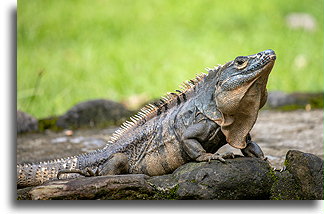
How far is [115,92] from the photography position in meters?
8.38

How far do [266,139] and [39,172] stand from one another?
8.65 ft

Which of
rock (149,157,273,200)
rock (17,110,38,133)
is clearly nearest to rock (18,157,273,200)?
rock (149,157,273,200)

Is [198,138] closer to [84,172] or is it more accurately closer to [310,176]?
[310,176]

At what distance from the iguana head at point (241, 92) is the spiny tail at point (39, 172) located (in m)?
1.24

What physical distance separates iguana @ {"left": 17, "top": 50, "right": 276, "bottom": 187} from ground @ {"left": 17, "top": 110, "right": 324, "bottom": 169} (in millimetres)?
956

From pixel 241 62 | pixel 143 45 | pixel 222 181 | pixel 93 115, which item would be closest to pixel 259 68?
pixel 241 62

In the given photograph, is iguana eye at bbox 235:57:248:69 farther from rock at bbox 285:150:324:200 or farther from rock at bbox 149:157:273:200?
rock at bbox 285:150:324:200

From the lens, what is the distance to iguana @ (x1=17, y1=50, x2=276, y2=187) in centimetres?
373

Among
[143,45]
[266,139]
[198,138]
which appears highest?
[143,45]

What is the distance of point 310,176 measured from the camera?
3752mm

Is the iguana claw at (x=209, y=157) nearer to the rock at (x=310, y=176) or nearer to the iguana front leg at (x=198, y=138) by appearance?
the iguana front leg at (x=198, y=138)

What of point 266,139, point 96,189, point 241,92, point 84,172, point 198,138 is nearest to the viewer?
point 96,189
